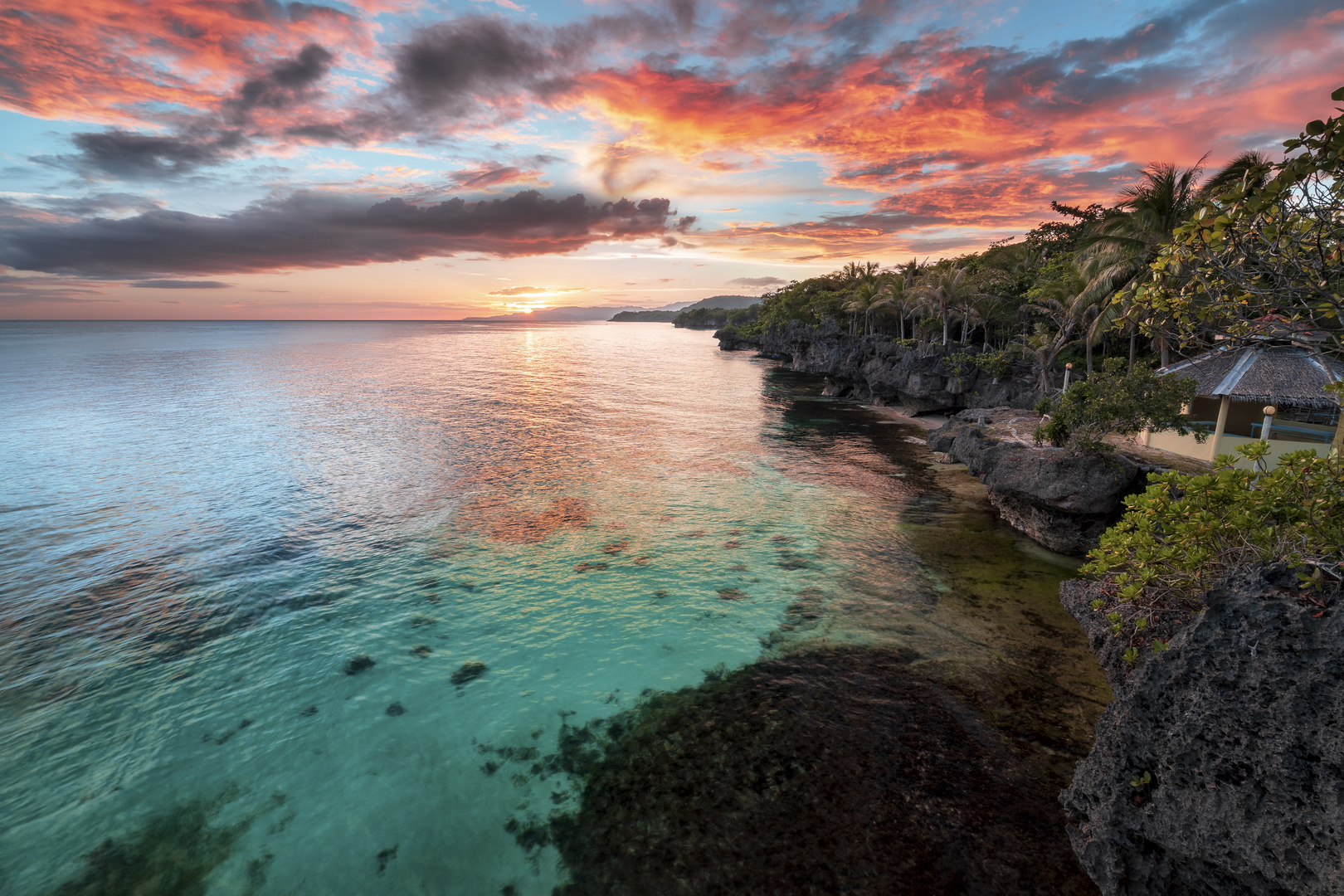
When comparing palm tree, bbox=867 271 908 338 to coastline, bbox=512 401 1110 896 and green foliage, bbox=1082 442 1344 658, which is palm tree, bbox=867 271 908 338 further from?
green foliage, bbox=1082 442 1344 658

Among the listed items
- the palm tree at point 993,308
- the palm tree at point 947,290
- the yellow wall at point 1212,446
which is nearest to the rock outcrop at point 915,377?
the palm tree at point 993,308

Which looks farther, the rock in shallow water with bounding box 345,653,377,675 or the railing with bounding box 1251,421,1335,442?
the railing with bounding box 1251,421,1335,442

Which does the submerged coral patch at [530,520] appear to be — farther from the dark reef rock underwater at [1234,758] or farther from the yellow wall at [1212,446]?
the yellow wall at [1212,446]

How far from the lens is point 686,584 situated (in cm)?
1462

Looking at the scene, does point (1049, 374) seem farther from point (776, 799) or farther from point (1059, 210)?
point (776, 799)

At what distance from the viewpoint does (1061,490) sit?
1566cm

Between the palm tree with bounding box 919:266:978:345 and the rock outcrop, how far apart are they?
3.73 m

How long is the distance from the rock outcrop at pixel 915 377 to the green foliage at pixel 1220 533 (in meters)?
25.4

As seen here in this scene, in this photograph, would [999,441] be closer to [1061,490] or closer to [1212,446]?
[1061,490]

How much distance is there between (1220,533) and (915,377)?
3559 cm

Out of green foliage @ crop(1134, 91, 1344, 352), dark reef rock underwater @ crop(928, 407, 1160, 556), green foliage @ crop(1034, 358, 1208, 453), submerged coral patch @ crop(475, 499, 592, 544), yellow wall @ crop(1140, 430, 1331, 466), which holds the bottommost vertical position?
submerged coral patch @ crop(475, 499, 592, 544)

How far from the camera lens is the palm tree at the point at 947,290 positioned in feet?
145

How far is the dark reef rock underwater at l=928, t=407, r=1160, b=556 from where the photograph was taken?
1517 cm

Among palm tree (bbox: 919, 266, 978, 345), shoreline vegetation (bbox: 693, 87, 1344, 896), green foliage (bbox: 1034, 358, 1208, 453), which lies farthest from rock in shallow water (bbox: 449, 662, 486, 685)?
palm tree (bbox: 919, 266, 978, 345)
